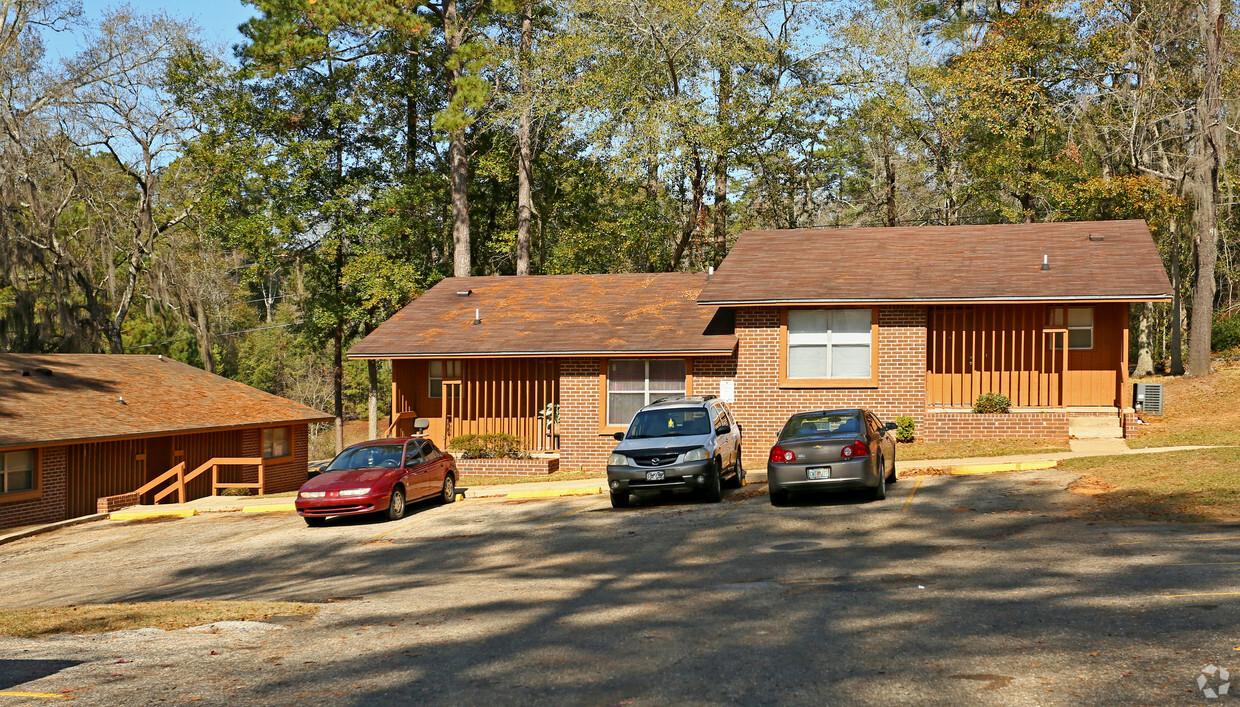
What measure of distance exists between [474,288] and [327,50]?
12.4 metres

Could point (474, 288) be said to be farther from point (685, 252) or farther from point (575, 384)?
point (685, 252)

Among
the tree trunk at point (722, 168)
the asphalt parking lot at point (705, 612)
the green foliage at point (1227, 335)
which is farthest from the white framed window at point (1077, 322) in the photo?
the green foliage at point (1227, 335)

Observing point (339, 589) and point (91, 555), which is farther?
point (91, 555)

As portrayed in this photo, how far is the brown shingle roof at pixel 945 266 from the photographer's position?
2395 centimetres

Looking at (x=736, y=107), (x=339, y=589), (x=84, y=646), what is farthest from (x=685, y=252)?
(x=84, y=646)

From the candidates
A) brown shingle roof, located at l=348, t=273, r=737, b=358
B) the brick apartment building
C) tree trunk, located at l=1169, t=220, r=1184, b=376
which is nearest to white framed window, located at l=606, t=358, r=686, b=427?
the brick apartment building

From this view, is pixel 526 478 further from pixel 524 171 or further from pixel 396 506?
pixel 524 171

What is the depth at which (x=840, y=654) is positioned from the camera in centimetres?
795

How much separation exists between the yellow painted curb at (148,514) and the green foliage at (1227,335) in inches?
1521

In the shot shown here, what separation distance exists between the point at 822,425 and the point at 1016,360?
1050 cm

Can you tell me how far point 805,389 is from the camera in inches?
990

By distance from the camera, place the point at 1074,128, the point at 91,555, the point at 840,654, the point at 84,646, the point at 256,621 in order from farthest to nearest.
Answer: the point at 1074,128, the point at 91,555, the point at 256,621, the point at 84,646, the point at 840,654

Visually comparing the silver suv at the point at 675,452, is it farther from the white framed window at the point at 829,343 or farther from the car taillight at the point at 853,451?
the white framed window at the point at 829,343

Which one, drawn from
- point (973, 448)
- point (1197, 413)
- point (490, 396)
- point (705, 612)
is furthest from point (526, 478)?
point (1197, 413)
